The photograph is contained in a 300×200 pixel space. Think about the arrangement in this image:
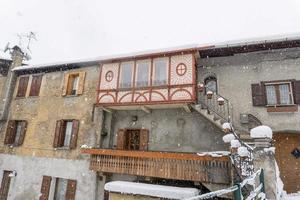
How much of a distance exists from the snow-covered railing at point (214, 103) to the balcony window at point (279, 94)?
192 cm

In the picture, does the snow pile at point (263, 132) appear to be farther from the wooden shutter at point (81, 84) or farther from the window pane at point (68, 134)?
the window pane at point (68, 134)

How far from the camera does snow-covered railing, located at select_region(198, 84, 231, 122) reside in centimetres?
1175

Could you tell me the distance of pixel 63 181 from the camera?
14.6 meters

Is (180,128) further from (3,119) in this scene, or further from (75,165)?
(3,119)

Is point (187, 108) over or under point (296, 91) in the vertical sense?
under

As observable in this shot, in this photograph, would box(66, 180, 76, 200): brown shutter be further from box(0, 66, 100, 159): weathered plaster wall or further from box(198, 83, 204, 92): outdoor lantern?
box(198, 83, 204, 92): outdoor lantern

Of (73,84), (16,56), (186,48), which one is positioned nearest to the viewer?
(186,48)

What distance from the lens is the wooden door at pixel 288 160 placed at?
34.9 feet

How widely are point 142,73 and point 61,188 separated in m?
8.49

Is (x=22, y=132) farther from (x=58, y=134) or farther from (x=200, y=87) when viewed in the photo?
(x=200, y=87)

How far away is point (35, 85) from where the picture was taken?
1723cm

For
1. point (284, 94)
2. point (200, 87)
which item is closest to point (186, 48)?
point (200, 87)

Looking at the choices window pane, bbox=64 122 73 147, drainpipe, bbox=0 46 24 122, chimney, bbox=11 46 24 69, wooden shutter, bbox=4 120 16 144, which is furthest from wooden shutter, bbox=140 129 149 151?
chimney, bbox=11 46 24 69

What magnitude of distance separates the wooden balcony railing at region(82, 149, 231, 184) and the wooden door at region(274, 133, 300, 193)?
3.66 metres
